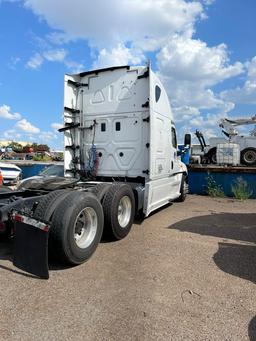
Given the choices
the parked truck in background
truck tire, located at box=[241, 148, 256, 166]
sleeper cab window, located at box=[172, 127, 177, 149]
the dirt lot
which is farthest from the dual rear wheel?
truck tire, located at box=[241, 148, 256, 166]

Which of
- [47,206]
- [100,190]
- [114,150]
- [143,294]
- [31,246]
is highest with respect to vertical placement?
[114,150]

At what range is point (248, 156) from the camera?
1962 cm

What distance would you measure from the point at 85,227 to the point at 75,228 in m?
0.30

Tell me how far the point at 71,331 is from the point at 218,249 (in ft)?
11.0

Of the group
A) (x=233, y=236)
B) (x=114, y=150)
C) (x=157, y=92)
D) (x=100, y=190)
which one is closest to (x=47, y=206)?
(x=100, y=190)

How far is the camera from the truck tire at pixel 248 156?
1948 cm

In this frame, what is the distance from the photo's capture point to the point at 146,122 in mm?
7648

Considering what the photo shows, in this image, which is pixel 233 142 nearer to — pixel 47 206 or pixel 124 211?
pixel 124 211

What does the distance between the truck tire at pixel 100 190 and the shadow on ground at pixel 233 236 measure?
199cm

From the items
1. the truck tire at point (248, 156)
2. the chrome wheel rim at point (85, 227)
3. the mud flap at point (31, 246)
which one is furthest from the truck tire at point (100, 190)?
the truck tire at point (248, 156)

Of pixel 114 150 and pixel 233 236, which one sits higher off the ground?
pixel 114 150

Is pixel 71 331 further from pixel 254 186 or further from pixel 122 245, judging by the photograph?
pixel 254 186

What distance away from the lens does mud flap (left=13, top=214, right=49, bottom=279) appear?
434 centimetres

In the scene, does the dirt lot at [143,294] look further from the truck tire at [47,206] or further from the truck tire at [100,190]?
the truck tire at [100,190]
